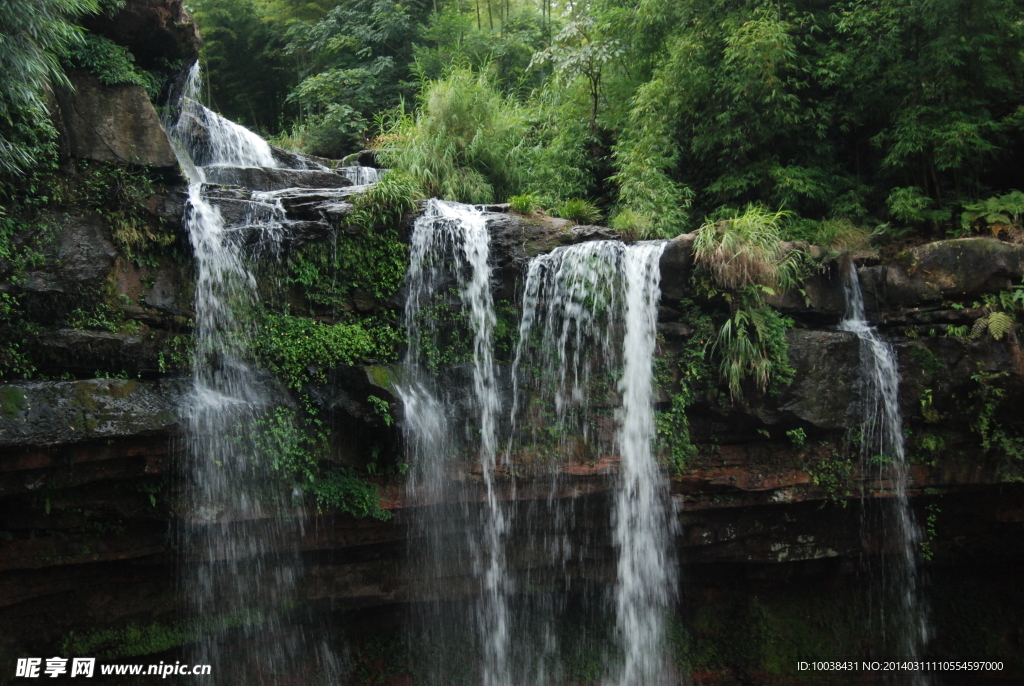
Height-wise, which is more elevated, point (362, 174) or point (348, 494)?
point (362, 174)

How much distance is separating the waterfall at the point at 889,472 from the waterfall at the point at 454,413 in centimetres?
440

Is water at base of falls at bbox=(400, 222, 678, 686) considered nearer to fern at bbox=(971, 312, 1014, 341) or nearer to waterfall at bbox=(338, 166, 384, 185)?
waterfall at bbox=(338, 166, 384, 185)

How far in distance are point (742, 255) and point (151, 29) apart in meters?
8.08

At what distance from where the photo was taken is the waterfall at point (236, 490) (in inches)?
268

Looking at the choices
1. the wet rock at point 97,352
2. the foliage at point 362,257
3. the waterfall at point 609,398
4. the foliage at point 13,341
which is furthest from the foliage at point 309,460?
the foliage at point 13,341

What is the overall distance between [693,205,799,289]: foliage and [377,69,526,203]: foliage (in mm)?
3797

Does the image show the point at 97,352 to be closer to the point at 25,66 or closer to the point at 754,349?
the point at 25,66

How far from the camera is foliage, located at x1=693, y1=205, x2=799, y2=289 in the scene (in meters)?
7.48

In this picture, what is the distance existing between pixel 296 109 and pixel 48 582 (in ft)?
43.7

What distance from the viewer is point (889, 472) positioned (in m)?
7.72

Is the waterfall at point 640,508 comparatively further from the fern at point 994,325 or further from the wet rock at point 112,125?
the wet rock at point 112,125

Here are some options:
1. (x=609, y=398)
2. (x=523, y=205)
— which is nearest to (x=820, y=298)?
(x=609, y=398)

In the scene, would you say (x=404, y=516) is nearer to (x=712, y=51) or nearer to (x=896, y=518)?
(x=896, y=518)

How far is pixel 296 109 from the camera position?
1688 cm
